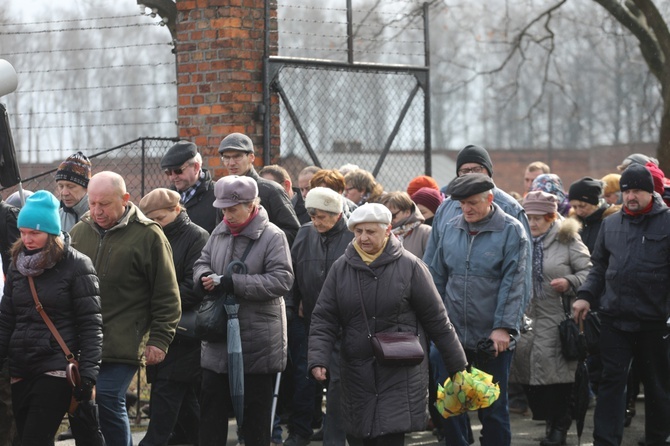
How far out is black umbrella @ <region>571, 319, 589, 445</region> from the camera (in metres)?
8.17

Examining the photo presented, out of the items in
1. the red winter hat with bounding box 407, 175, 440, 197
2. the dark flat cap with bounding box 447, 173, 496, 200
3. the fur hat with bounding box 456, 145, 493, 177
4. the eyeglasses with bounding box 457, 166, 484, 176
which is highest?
the fur hat with bounding box 456, 145, 493, 177

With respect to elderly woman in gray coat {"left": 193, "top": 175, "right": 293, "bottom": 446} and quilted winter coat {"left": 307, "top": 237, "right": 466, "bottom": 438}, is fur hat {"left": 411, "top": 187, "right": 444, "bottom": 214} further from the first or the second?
quilted winter coat {"left": 307, "top": 237, "right": 466, "bottom": 438}

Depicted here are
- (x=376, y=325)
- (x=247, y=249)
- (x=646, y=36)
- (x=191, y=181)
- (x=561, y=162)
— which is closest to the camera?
(x=376, y=325)

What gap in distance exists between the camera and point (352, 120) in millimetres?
11484

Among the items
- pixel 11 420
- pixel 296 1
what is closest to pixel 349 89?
pixel 296 1

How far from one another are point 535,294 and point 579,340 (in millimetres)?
504

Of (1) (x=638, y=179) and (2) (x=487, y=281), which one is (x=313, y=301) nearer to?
(2) (x=487, y=281)

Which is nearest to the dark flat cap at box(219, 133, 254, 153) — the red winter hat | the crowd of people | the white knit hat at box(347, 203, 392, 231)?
the crowd of people

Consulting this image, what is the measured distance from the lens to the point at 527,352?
862 cm

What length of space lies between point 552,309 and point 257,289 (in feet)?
9.02

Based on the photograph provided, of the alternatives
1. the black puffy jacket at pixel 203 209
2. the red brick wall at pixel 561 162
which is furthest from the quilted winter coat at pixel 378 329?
the red brick wall at pixel 561 162

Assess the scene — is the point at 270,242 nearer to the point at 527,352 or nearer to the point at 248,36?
the point at 527,352

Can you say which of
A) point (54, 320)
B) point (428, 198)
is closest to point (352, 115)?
point (428, 198)

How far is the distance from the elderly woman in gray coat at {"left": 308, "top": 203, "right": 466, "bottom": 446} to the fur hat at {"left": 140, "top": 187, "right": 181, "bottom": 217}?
148 centimetres
